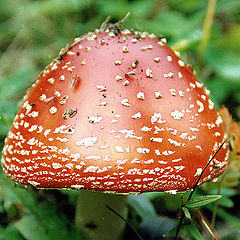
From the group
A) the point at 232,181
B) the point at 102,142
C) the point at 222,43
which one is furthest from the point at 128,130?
the point at 222,43

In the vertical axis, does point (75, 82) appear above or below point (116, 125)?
above

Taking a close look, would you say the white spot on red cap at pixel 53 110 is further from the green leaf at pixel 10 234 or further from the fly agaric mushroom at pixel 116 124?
the green leaf at pixel 10 234

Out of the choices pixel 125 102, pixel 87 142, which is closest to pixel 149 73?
pixel 125 102

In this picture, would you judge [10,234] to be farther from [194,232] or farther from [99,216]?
[194,232]

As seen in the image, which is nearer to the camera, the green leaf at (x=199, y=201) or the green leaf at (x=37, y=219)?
the green leaf at (x=199, y=201)

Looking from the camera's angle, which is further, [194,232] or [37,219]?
[37,219]

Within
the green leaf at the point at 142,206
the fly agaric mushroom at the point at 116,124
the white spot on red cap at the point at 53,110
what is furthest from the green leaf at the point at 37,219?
the white spot on red cap at the point at 53,110

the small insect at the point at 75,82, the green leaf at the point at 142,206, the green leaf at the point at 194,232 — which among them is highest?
the small insect at the point at 75,82
